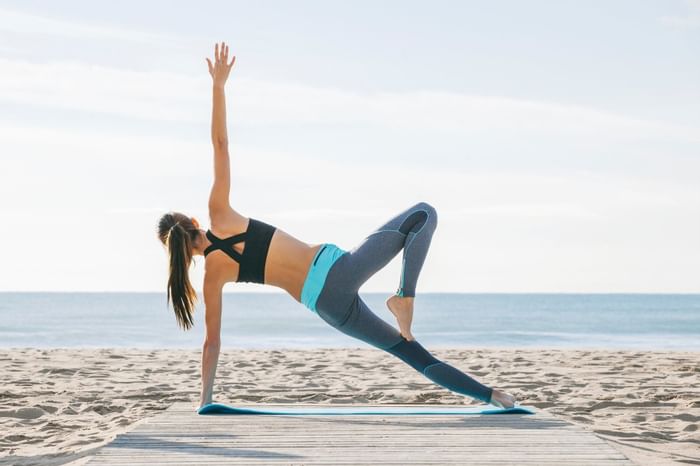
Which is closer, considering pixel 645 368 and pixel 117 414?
pixel 117 414

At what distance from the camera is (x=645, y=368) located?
984 cm

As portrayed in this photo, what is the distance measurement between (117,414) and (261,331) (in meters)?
25.6

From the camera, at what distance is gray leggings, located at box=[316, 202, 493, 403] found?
4.42 metres

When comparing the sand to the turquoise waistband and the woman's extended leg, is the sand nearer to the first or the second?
the woman's extended leg

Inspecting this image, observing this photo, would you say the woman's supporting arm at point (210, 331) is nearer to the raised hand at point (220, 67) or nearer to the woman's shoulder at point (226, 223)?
the woman's shoulder at point (226, 223)

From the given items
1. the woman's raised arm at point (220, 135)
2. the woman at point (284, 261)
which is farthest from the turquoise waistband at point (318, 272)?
the woman's raised arm at point (220, 135)

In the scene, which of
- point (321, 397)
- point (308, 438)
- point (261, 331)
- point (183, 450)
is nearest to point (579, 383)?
point (321, 397)

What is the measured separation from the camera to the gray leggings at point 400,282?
4.42 meters

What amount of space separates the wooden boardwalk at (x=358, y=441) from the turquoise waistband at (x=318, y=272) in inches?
26.0

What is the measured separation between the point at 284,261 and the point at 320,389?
3649mm

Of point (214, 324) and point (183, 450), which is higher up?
point (214, 324)

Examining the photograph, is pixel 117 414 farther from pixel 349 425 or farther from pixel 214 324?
pixel 349 425

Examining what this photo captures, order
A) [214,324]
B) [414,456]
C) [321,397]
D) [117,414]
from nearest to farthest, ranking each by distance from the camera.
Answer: [414,456], [214,324], [117,414], [321,397]

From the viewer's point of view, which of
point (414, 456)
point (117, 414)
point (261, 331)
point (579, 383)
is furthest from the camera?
point (261, 331)
